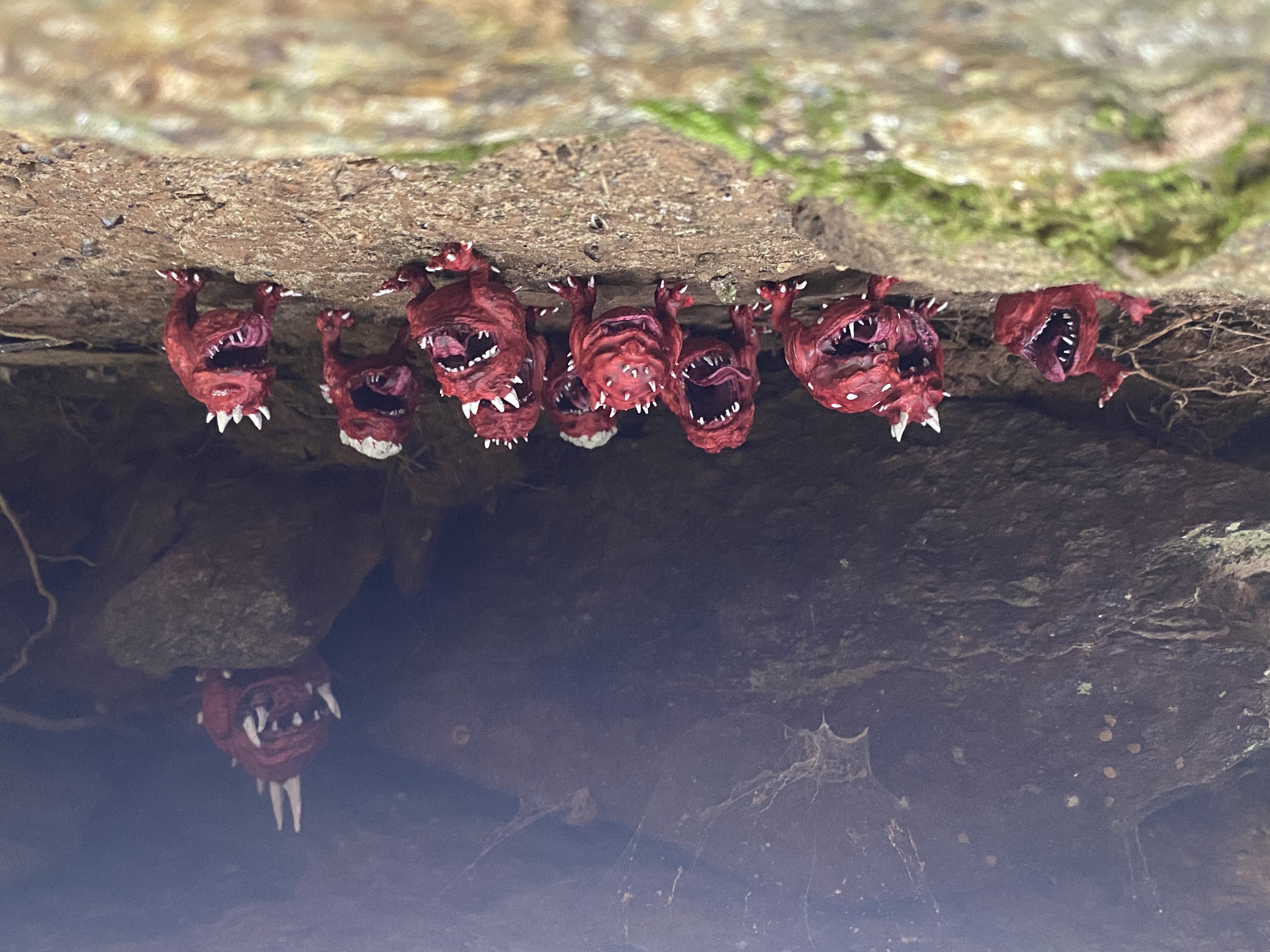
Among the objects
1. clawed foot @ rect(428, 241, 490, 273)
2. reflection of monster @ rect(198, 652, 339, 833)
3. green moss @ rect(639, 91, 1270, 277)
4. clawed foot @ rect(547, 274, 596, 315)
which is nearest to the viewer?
green moss @ rect(639, 91, 1270, 277)

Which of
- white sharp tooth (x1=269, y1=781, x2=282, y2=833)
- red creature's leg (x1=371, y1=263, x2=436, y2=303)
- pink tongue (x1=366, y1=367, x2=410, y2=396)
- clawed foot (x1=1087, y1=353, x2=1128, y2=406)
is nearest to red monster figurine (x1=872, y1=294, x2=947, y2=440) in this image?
clawed foot (x1=1087, y1=353, x2=1128, y2=406)

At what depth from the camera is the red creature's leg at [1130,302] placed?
86.2 inches

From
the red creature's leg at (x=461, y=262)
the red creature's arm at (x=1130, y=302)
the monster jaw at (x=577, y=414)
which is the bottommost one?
the monster jaw at (x=577, y=414)

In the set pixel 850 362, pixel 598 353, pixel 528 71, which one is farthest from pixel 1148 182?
pixel 598 353

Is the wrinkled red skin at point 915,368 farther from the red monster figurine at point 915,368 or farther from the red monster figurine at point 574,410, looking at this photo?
the red monster figurine at point 574,410

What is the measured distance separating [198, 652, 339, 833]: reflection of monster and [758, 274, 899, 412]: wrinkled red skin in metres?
3.30

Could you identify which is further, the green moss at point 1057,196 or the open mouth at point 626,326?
the open mouth at point 626,326

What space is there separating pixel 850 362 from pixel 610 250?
0.75m

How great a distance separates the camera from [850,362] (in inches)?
89.9

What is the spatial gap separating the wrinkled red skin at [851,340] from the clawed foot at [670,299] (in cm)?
24

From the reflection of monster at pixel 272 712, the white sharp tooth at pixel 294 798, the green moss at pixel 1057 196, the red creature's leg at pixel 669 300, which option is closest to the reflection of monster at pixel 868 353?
the red creature's leg at pixel 669 300

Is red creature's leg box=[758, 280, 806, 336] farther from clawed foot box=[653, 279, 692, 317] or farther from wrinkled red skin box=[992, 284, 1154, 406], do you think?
wrinkled red skin box=[992, 284, 1154, 406]

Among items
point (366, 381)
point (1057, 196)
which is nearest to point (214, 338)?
point (366, 381)

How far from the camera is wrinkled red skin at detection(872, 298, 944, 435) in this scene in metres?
2.34
